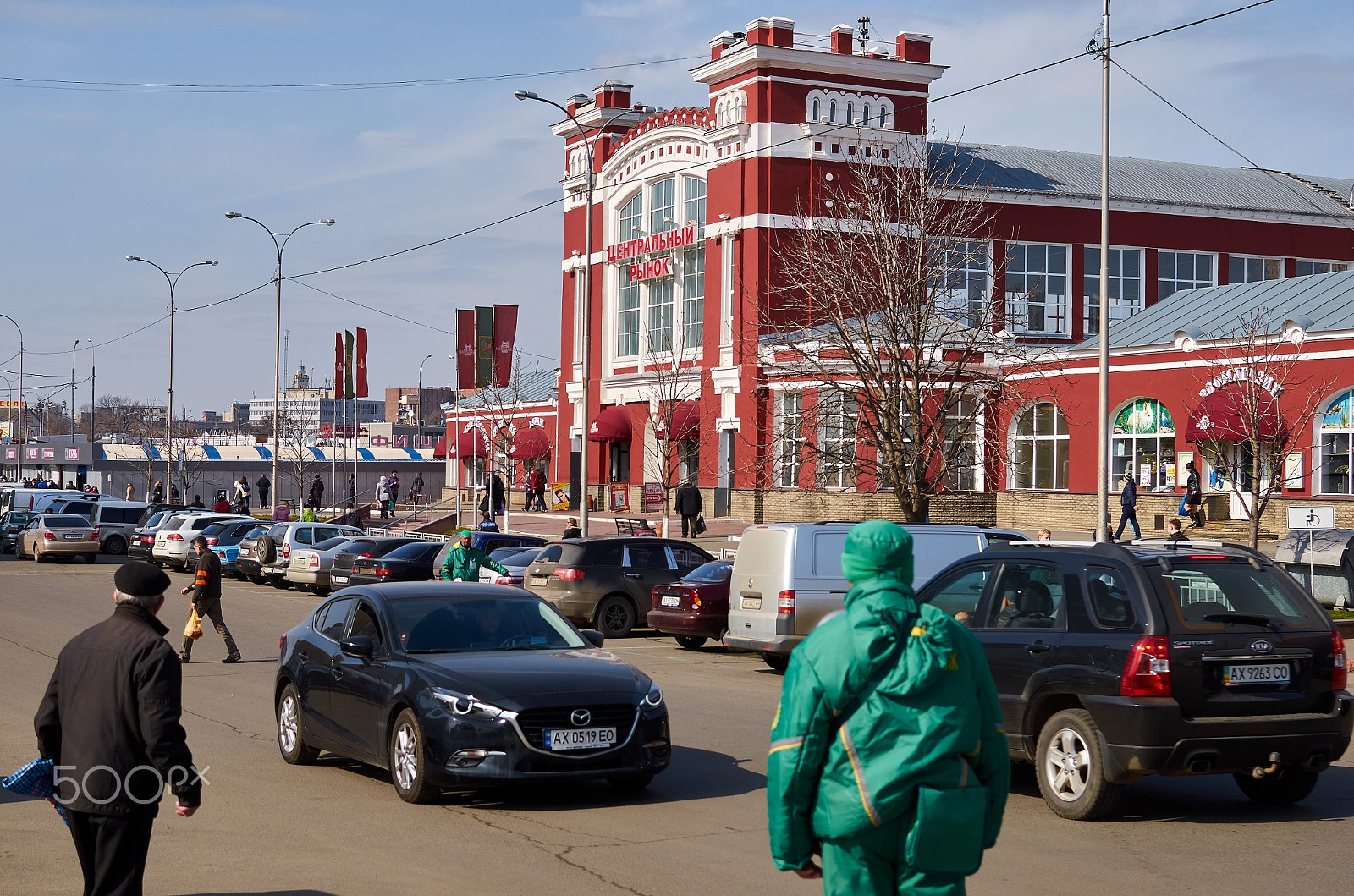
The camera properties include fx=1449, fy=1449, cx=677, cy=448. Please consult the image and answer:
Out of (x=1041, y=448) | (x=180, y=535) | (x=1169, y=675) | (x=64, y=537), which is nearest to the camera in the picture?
(x=1169, y=675)

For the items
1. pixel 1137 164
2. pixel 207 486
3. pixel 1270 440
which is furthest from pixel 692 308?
pixel 207 486

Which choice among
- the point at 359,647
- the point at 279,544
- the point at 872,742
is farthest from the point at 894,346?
the point at 872,742

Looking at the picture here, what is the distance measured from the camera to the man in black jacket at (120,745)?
5.52 meters

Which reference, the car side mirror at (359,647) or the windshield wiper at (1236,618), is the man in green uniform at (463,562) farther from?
the windshield wiper at (1236,618)

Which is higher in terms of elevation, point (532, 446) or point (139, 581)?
point (532, 446)

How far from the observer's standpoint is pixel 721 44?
171 feet

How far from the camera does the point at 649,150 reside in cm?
5500

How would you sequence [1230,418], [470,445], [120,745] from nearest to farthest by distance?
[120,745] < [1230,418] < [470,445]

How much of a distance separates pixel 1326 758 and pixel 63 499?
50458 mm

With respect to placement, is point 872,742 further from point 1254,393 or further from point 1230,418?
point 1230,418

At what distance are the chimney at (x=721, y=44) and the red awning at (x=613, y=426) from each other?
13881 mm

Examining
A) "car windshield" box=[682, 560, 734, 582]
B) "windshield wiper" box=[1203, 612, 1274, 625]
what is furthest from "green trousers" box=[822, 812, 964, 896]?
"car windshield" box=[682, 560, 734, 582]

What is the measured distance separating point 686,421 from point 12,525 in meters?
23.0

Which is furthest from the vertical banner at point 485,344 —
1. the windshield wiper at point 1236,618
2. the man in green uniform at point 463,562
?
the windshield wiper at point 1236,618
